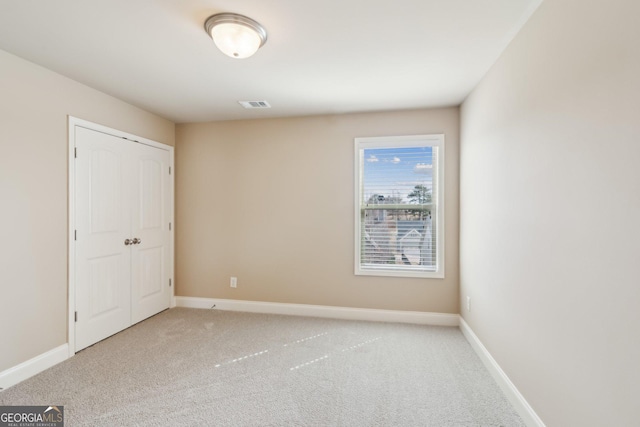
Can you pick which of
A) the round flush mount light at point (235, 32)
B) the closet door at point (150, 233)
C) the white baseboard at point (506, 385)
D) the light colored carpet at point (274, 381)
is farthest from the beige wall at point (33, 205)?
the white baseboard at point (506, 385)

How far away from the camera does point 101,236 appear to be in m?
2.92

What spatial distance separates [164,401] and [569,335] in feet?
8.20

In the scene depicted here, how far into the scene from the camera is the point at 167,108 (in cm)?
339

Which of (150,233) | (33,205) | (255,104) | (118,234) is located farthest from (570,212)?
(150,233)

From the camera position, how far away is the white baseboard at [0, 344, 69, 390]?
7.03ft

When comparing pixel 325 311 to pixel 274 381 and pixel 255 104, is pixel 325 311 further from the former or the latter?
pixel 255 104

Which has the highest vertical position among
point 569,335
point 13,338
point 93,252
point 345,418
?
point 93,252

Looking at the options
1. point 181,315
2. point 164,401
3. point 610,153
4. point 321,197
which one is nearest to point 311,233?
point 321,197

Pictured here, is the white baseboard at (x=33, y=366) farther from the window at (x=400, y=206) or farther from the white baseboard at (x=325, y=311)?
the window at (x=400, y=206)

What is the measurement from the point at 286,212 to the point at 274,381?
1988 millimetres

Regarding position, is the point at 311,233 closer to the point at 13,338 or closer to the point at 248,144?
the point at 248,144

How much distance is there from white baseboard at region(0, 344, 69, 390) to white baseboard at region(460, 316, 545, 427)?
3.63 m

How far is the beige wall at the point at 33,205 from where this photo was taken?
2.17m

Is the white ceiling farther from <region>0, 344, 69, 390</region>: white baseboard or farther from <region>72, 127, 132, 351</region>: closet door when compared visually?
<region>0, 344, 69, 390</region>: white baseboard
